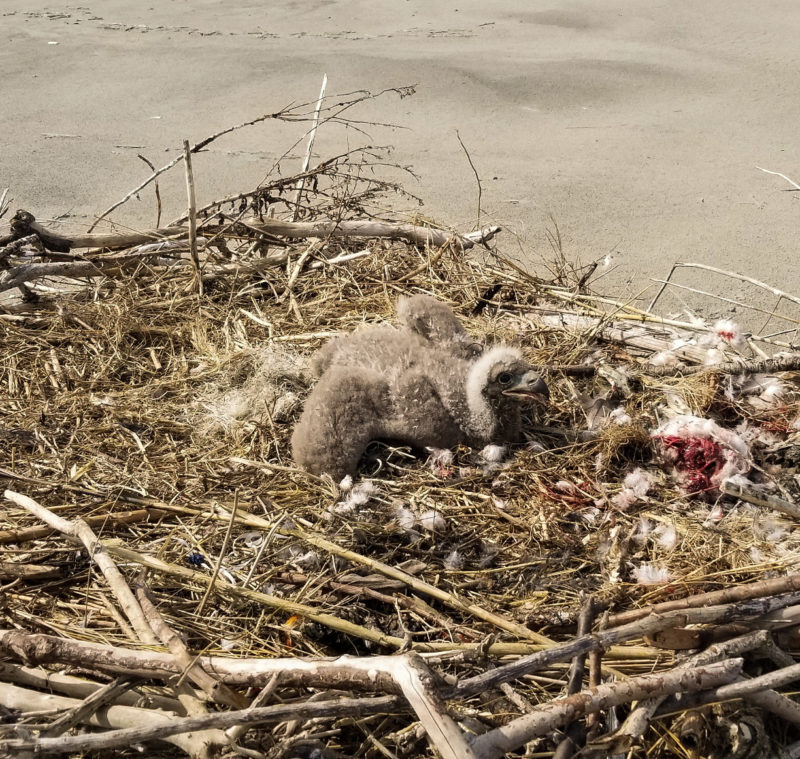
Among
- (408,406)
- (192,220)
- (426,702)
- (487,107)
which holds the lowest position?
(426,702)

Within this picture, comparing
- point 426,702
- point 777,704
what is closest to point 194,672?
point 426,702

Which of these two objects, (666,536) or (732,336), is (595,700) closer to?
(666,536)

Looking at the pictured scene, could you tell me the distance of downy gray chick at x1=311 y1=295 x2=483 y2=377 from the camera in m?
3.73

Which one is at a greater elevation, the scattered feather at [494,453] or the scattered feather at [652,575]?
the scattered feather at [494,453]

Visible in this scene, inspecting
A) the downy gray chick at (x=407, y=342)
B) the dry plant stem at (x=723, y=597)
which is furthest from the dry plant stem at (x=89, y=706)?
Result: the downy gray chick at (x=407, y=342)

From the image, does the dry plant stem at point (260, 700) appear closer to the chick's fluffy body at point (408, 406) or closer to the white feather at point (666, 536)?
the chick's fluffy body at point (408, 406)

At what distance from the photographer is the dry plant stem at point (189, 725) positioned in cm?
204

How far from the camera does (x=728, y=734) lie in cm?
242

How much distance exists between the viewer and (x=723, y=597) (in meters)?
2.54

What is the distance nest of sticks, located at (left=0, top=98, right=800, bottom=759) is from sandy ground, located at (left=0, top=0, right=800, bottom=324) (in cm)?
207

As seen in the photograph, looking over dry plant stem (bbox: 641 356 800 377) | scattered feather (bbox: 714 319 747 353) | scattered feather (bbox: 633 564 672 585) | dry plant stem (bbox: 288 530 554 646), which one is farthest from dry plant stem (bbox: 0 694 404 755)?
scattered feather (bbox: 714 319 747 353)

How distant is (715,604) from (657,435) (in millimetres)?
1120

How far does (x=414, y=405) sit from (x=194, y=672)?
1535 mm

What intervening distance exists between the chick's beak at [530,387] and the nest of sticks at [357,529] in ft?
0.82
